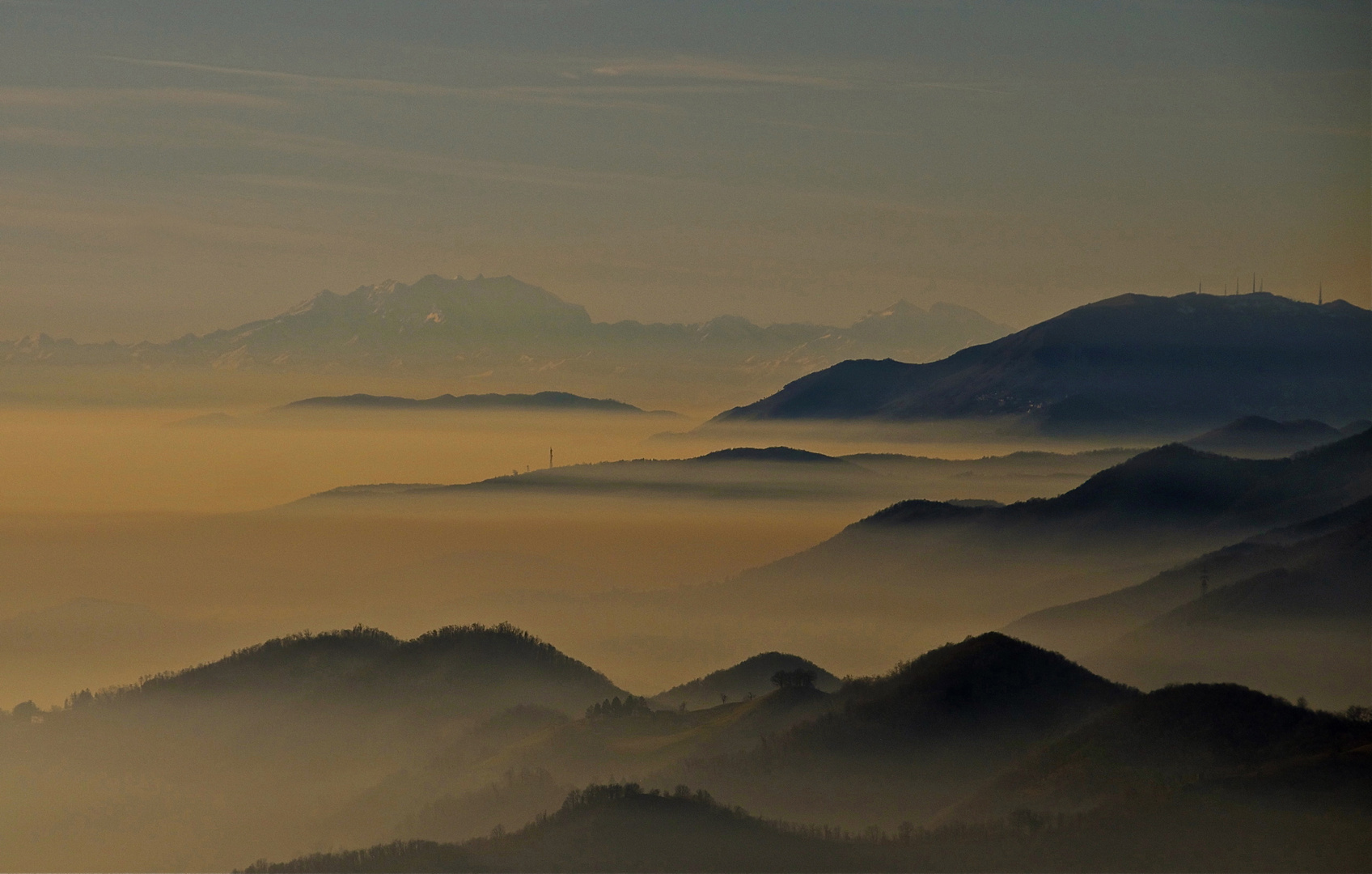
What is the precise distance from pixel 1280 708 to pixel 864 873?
178 feet

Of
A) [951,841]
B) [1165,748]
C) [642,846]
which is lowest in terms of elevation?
[951,841]

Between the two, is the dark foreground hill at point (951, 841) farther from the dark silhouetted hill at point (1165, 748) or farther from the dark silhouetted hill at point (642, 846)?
the dark silhouetted hill at point (1165, 748)

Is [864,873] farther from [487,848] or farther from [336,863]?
[336,863]

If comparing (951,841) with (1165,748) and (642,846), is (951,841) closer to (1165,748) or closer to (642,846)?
(1165,748)

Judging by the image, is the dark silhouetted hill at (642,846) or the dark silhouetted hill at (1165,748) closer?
the dark silhouetted hill at (642,846)

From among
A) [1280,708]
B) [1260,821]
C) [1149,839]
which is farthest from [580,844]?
[1280,708]

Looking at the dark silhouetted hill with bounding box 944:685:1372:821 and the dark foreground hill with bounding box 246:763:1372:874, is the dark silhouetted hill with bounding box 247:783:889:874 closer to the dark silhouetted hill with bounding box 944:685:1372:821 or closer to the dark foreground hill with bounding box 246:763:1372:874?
the dark foreground hill with bounding box 246:763:1372:874

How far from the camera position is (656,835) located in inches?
6845

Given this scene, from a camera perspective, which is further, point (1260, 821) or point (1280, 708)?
point (1280, 708)

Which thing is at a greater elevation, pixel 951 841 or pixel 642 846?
pixel 642 846

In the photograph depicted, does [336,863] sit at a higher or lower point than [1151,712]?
lower

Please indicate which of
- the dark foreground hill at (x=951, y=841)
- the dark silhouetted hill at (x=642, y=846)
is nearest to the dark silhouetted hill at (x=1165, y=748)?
the dark foreground hill at (x=951, y=841)

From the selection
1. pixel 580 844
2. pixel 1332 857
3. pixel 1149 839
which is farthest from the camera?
pixel 580 844

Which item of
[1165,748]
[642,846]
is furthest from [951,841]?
[642,846]
